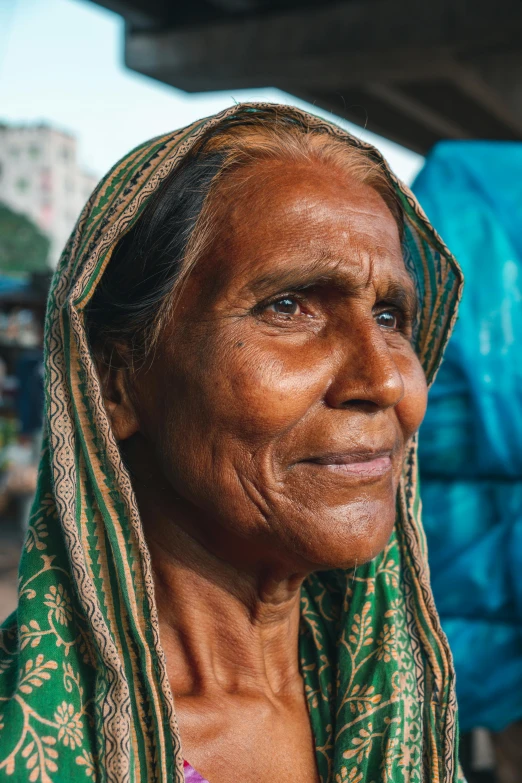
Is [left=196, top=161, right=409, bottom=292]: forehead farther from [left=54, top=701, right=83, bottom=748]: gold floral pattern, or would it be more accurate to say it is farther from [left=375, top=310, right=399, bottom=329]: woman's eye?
[left=54, top=701, right=83, bottom=748]: gold floral pattern

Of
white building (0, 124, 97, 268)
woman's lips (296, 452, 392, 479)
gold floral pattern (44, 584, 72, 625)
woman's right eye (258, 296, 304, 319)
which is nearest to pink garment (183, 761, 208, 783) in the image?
gold floral pattern (44, 584, 72, 625)

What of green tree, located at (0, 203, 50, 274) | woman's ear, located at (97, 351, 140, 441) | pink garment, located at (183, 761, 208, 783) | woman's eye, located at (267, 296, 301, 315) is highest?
woman's eye, located at (267, 296, 301, 315)

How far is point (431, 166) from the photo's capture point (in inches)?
118

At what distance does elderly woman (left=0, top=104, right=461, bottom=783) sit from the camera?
141 cm

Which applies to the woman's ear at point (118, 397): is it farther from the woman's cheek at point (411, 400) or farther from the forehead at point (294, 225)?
the woman's cheek at point (411, 400)

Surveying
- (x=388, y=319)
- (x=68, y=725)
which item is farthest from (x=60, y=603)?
(x=388, y=319)

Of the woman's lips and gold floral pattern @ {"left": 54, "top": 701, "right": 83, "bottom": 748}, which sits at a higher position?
the woman's lips

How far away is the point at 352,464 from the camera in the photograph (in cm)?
151

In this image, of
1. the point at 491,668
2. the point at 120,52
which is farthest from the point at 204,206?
the point at 120,52

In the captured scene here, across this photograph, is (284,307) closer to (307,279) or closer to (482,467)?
(307,279)

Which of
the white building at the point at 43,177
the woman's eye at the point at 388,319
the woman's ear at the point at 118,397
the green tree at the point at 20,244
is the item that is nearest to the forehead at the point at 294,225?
the woman's eye at the point at 388,319

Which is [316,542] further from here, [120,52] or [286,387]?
[120,52]

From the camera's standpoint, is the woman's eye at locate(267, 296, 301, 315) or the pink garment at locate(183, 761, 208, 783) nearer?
the pink garment at locate(183, 761, 208, 783)

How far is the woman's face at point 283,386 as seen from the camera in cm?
149
